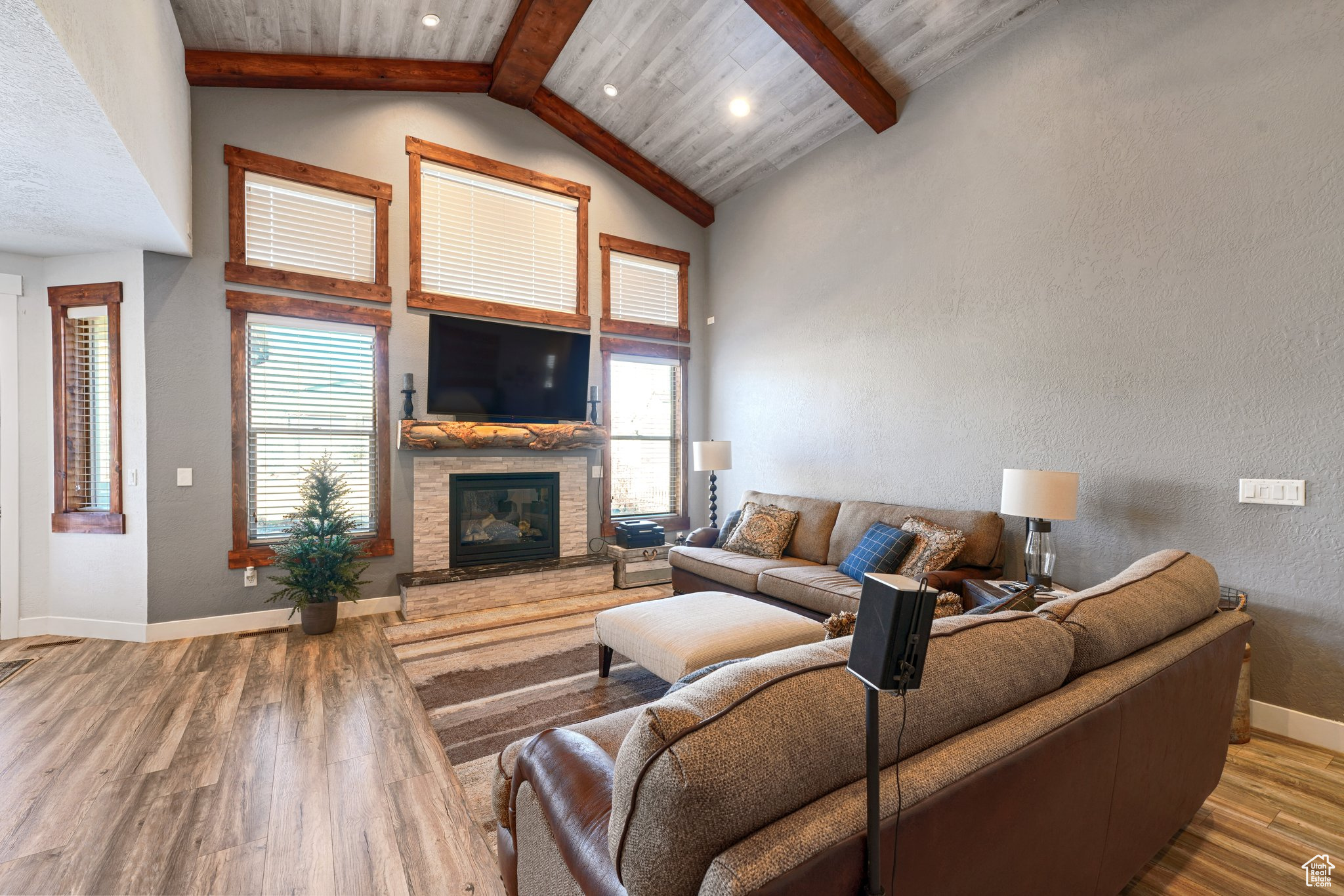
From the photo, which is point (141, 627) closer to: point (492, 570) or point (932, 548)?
point (492, 570)

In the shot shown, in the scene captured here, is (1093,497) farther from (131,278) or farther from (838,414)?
(131,278)

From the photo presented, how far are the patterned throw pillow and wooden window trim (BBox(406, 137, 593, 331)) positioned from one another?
2.20 metres

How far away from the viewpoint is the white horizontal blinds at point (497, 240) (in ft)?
16.0

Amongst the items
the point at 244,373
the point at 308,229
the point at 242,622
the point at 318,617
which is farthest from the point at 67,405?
the point at 318,617

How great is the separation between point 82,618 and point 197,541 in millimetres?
868

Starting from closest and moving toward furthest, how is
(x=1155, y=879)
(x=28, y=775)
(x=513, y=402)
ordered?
(x=1155, y=879), (x=28, y=775), (x=513, y=402)

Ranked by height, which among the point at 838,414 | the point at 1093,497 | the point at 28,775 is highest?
the point at 838,414

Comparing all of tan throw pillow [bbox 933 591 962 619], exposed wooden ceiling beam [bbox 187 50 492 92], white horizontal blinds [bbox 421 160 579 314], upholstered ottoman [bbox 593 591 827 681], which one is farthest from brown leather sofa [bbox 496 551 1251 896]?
exposed wooden ceiling beam [bbox 187 50 492 92]

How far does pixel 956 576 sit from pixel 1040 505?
0.58 m

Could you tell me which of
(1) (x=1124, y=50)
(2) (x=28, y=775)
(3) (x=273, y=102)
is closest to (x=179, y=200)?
(3) (x=273, y=102)

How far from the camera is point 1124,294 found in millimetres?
3137

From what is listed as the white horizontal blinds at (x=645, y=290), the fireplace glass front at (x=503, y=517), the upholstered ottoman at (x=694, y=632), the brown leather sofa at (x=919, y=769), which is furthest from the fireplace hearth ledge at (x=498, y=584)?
the brown leather sofa at (x=919, y=769)

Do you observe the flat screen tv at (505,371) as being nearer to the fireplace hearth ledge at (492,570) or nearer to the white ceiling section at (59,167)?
the fireplace hearth ledge at (492,570)

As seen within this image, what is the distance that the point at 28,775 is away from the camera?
228 cm
